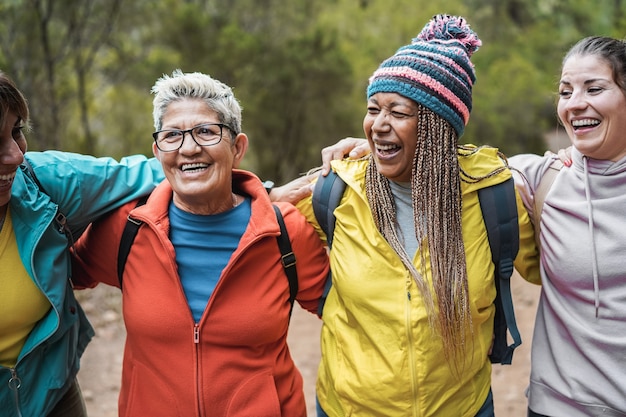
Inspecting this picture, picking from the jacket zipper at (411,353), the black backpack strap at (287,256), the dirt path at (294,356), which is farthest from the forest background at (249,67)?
the jacket zipper at (411,353)

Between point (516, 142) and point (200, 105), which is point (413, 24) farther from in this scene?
point (200, 105)

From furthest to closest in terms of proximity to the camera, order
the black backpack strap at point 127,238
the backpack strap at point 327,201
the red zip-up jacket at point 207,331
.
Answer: the backpack strap at point 327,201 < the black backpack strap at point 127,238 < the red zip-up jacket at point 207,331

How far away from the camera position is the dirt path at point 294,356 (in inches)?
Result: 200

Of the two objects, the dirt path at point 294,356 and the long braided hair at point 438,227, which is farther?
the dirt path at point 294,356

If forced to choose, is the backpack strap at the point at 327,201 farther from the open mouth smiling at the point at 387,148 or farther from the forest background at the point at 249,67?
the forest background at the point at 249,67

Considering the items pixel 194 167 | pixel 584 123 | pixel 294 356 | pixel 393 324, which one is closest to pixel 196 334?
pixel 194 167

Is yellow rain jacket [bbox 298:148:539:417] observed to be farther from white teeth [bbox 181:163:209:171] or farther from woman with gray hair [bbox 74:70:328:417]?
white teeth [bbox 181:163:209:171]

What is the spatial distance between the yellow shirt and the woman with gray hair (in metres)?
0.36

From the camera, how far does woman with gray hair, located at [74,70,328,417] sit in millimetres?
2406

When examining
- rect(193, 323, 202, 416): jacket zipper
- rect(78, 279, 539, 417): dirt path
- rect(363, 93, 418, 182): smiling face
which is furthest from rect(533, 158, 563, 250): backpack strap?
rect(78, 279, 539, 417): dirt path

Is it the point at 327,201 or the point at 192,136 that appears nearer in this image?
the point at 192,136

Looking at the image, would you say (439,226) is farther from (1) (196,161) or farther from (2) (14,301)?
(2) (14,301)

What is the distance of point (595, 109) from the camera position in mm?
2375

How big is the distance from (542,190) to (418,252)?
0.65m
